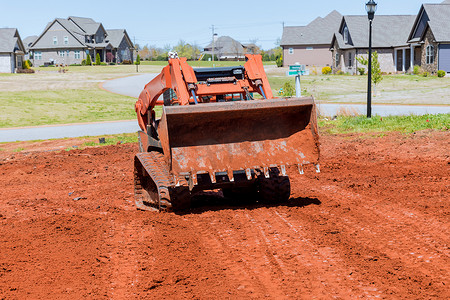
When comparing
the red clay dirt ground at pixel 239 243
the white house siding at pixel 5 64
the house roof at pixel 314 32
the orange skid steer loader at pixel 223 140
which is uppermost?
the house roof at pixel 314 32

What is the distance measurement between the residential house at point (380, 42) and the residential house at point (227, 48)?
6757cm

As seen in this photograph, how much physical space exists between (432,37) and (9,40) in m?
53.5

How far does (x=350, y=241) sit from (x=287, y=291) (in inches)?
70.6

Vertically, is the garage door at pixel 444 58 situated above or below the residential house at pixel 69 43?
below

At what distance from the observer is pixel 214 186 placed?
8.52 meters

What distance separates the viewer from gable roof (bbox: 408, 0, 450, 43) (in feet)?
167

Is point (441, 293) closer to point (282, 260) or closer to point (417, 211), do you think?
point (282, 260)

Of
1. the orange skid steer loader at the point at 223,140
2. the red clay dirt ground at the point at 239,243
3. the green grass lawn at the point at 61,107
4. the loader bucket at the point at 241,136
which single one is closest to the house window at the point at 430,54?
the green grass lawn at the point at 61,107

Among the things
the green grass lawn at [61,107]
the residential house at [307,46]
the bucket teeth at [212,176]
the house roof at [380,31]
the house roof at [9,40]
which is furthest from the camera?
the residential house at [307,46]

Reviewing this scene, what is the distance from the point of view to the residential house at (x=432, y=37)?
167 feet

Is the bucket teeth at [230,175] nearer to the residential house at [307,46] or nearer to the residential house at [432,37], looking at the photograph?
the residential house at [432,37]

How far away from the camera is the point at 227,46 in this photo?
14250cm

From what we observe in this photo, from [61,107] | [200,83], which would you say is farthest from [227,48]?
[200,83]

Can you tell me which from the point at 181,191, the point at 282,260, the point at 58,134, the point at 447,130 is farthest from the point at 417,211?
the point at 58,134
